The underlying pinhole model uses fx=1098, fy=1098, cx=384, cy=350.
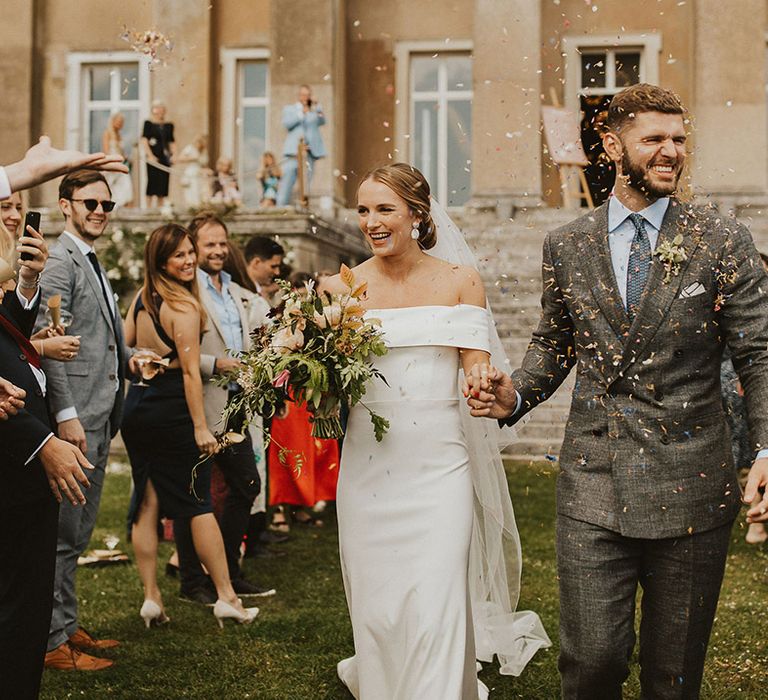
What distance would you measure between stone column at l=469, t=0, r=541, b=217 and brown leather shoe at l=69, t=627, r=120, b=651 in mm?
15278

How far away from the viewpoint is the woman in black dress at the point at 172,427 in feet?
21.6

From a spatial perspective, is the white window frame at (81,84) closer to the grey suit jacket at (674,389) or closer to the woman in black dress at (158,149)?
the woman in black dress at (158,149)

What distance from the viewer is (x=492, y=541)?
5.66m

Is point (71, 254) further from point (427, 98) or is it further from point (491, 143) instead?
point (427, 98)

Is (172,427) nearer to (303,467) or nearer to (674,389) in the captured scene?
(303,467)

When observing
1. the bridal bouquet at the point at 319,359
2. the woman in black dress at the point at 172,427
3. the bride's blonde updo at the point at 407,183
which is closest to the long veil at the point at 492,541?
the bride's blonde updo at the point at 407,183

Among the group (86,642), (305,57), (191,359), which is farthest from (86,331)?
(305,57)

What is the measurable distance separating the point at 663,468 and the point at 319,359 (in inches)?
57.0

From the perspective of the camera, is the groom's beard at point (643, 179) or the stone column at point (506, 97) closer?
the groom's beard at point (643, 179)

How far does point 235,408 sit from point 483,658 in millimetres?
2134

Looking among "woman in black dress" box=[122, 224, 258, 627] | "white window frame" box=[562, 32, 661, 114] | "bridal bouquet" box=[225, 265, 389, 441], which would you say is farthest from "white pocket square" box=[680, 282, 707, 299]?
"white window frame" box=[562, 32, 661, 114]

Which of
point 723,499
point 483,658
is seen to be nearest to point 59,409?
point 483,658

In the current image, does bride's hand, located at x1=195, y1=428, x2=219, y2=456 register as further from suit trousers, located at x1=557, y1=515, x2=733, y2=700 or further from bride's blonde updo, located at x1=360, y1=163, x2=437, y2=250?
suit trousers, located at x1=557, y1=515, x2=733, y2=700

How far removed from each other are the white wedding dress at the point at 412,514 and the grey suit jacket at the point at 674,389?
0.77 meters
